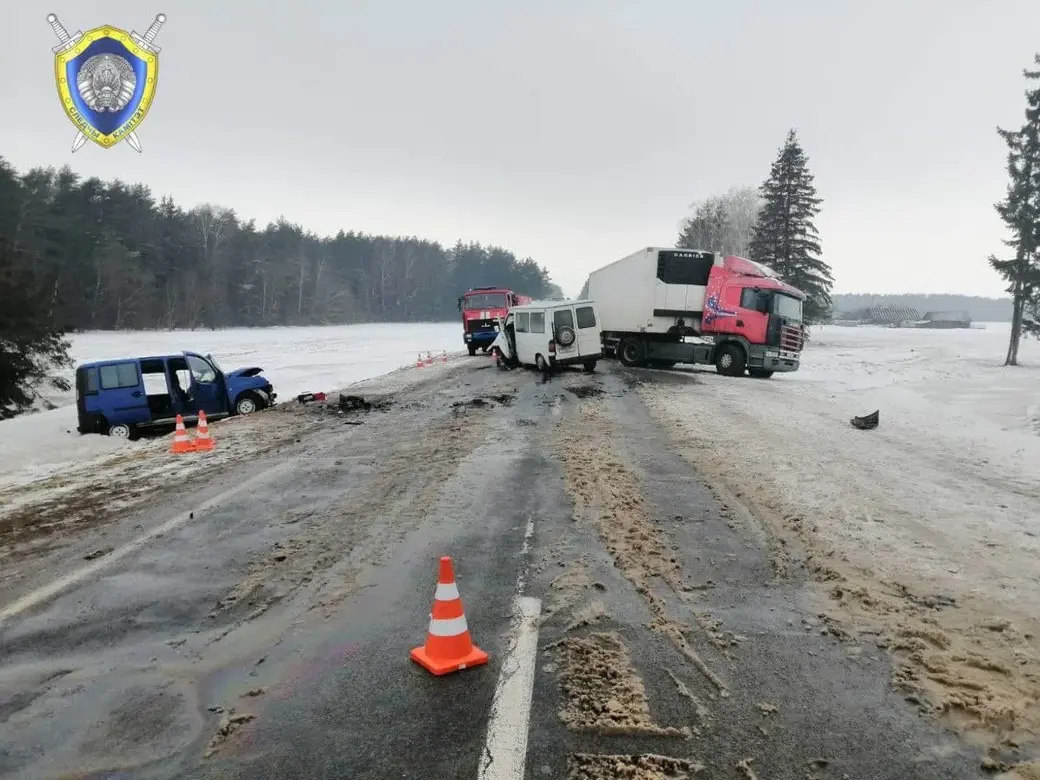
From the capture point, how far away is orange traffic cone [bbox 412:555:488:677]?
369 cm

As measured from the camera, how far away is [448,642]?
373 cm

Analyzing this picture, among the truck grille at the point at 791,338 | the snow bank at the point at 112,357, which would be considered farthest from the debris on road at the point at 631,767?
the truck grille at the point at 791,338

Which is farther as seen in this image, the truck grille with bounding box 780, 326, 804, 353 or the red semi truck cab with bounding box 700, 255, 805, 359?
the truck grille with bounding box 780, 326, 804, 353

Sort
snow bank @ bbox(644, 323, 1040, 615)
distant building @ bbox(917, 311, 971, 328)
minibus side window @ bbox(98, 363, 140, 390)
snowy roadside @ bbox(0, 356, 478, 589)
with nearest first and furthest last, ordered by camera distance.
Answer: snow bank @ bbox(644, 323, 1040, 615) < snowy roadside @ bbox(0, 356, 478, 589) < minibus side window @ bbox(98, 363, 140, 390) < distant building @ bbox(917, 311, 971, 328)

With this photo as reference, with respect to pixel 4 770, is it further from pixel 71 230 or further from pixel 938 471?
pixel 71 230

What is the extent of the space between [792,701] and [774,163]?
50.0 meters

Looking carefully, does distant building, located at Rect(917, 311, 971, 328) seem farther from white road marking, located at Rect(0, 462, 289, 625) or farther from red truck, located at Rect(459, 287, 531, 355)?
white road marking, located at Rect(0, 462, 289, 625)

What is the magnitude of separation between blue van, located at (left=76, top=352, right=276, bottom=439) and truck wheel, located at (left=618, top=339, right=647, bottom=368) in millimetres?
14333

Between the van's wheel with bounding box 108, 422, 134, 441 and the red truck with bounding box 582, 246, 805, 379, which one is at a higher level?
the red truck with bounding box 582, 246, 805, 379

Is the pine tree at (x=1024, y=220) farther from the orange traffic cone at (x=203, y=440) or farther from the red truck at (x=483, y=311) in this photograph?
the orange traffic cone at (x=203, y=440)

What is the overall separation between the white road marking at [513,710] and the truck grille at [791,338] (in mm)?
20186

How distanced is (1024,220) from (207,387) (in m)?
39.0

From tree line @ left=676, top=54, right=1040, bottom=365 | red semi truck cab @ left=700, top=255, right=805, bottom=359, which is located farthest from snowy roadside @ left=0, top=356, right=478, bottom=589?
tree line @ left=676, top=54, right=1040, bottom=365

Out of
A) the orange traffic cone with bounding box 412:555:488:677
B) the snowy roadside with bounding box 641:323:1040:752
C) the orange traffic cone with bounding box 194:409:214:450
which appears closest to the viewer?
the orange traffic cone with bounding box 412:555:488:677
